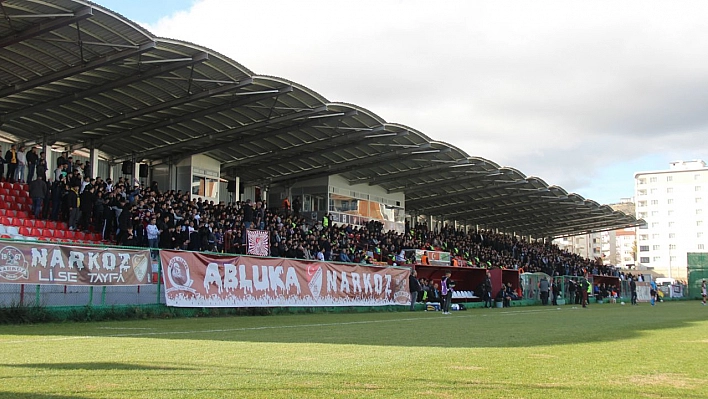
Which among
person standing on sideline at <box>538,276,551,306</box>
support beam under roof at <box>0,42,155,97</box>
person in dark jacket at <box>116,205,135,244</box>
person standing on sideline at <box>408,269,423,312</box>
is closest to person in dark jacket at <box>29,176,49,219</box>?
person in dark jacket at <box>116,205,135,244</box>

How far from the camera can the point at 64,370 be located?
8.22 m

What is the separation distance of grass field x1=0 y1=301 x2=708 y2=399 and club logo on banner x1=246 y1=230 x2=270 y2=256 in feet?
41.1

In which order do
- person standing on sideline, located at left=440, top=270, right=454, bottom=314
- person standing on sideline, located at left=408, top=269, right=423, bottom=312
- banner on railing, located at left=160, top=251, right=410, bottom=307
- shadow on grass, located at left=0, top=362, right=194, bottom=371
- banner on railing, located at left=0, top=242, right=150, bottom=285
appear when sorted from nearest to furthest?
shadow on grass, located at left=0, top=362, right=194, bottom=371 → banner on railing, located at left=0, top=242, right=150, bottom=285 → banner on railing, located at left=160, top=251, right=410, bottom=307 → person standing on sideline, located at left=440, top=270, right=454, bottom=314 → person standing on sideline, located at left=408, top=269, right=423, bottom=312

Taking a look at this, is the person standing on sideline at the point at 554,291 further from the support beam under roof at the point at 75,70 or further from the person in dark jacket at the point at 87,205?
the support beam under roof at the point at 75,70

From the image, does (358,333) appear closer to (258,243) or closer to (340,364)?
(340,364)

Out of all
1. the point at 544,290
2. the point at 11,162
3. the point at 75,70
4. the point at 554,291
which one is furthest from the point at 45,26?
the point at 554,291

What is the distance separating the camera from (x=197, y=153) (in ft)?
130

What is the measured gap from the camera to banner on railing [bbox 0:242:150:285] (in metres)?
15.9

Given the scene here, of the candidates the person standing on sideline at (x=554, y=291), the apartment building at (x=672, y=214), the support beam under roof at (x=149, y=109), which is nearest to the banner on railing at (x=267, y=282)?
the support beam under roof at (x=149, y=109)

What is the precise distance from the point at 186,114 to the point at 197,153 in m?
6.93

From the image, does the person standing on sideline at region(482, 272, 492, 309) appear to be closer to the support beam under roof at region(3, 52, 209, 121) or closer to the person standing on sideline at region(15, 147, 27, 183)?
the support beam under roof at region(3, 52, 209, 121)

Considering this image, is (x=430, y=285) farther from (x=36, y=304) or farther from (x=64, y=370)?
(x=64, y=370)

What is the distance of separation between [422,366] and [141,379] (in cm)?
360

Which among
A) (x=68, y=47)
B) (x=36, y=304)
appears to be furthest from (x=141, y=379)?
(x=68, y=47)
